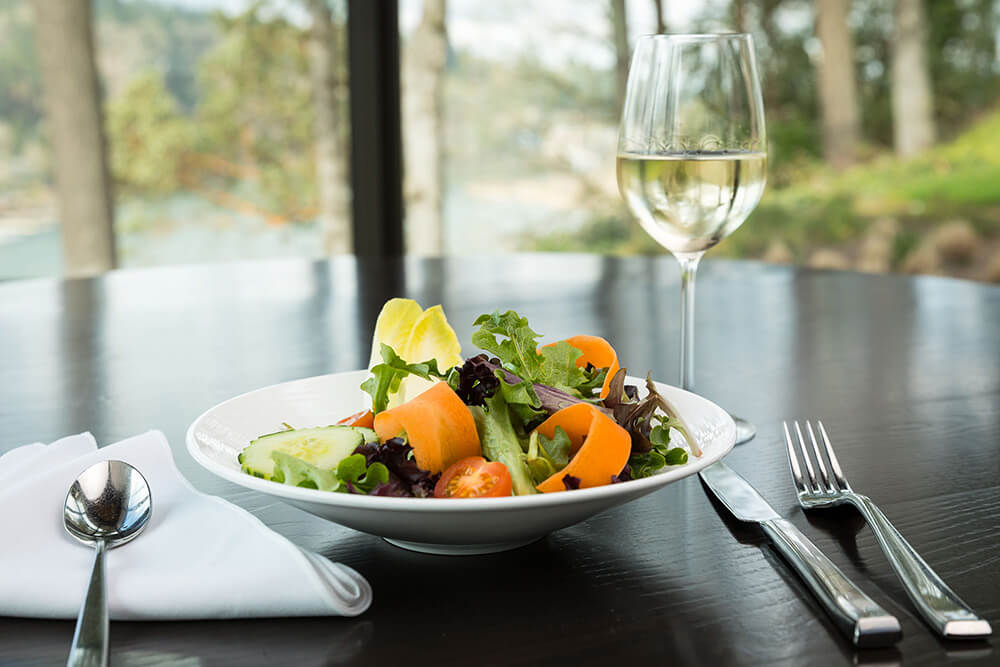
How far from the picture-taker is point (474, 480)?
0.55 m

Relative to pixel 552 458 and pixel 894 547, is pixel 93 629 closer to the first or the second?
pixel 552 458

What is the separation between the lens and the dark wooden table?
0.49 m

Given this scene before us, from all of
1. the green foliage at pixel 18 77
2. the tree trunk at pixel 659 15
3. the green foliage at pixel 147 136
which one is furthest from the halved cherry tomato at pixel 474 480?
the tree trunk at pixel 659 15

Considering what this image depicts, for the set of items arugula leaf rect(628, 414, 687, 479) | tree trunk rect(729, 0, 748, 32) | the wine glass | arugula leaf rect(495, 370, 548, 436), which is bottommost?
arugula leaf rect(628, 414, 687, 479)

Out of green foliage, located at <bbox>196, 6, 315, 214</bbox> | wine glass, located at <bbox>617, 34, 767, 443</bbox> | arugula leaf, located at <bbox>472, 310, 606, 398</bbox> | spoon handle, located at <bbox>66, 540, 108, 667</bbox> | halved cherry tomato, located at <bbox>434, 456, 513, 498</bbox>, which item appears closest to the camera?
spoon handle, located at <bbox>66, 540, 108, 667</bbox>

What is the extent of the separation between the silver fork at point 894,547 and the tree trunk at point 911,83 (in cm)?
498

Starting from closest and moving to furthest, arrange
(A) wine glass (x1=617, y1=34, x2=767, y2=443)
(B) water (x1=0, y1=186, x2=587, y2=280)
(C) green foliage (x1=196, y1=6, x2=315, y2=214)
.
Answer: (A) wine glass (x1=617, y1=34, x2=767, y2=443) → (B) water (x1=0, y1=186, x2=587, y2=280) → (C) green foliage (x1=196, y1=6, x2=315, y2=214)

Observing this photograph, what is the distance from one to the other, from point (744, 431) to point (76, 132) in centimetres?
445

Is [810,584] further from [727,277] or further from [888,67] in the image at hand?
[888,67]

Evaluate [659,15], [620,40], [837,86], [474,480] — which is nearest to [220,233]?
[620,40]

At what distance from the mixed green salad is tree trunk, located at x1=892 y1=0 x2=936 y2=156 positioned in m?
5.13

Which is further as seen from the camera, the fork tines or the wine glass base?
the wine glass base

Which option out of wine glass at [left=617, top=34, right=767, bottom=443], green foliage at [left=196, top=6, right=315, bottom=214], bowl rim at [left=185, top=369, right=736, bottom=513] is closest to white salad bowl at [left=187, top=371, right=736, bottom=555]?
bowl rim at [left=185, top=369, right=736, bottom=513]

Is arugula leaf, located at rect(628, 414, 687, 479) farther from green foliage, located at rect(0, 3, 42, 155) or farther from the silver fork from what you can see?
green foliage, located at rect(0, 3, 42, 155)
